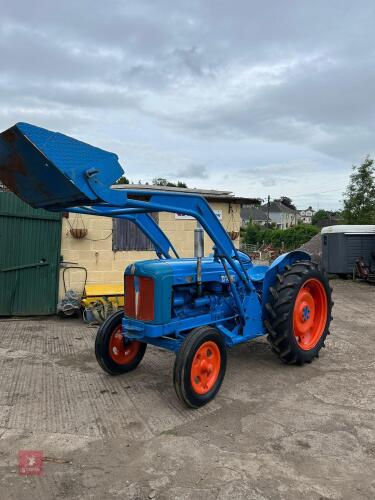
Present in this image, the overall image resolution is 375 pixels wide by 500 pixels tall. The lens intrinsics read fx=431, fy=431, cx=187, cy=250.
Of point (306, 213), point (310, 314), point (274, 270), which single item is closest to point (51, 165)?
point (274, 270)

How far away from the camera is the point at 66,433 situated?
3.47 m

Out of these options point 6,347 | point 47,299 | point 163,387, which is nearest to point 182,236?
point 47,299

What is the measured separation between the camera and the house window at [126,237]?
27.7 ft

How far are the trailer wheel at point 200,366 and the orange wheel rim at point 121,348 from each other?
111 cm

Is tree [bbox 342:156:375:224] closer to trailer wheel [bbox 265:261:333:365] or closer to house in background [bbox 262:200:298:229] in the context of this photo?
trailer wheel [bbox 265:261:333:365]

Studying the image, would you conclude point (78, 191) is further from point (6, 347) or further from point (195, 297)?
point (6, 347)

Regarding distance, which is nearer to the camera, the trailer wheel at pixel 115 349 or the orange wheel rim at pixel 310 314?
the trailer wheel at pixel 115 349

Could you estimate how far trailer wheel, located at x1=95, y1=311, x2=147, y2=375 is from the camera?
4652 mm

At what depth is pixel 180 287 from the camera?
4492 mm

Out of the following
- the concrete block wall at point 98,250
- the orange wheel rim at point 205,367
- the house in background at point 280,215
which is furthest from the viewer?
the house in background at point 280,215

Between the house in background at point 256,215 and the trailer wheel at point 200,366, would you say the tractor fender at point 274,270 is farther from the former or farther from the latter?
the house in background at point 256,215

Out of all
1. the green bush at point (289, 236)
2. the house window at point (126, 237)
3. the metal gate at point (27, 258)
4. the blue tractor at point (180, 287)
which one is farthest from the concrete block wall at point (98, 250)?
the green bush at point (289, 236)

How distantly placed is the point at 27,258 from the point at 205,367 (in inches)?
190
